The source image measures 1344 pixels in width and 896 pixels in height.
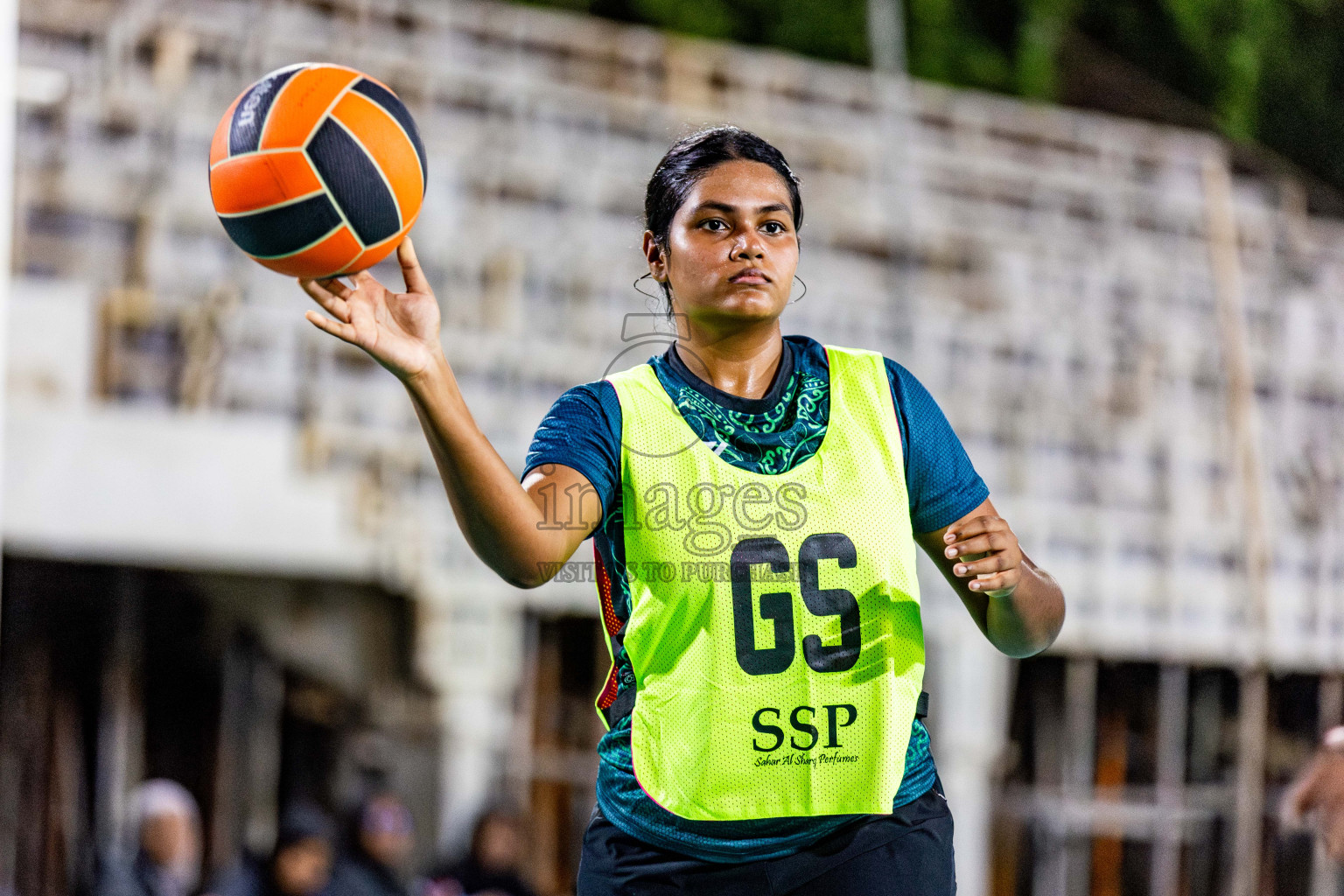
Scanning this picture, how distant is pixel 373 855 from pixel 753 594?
4113 mm

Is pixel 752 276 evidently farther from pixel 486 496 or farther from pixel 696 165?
pixel 486 496

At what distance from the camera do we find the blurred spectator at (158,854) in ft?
16.9

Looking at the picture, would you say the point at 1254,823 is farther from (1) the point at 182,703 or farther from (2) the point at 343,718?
(1) the point at 182,703

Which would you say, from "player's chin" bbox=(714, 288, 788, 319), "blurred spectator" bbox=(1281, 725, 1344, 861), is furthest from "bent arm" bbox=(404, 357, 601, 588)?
"blurred spectator" bbox=(1281, 725, 1344, 861)

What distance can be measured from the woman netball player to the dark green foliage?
7615 mm

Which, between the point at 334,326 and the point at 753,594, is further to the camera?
the point at 753,594

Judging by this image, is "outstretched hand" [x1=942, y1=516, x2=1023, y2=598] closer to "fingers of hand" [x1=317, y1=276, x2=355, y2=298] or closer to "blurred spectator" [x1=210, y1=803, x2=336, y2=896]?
"fingers of hand" [x1=317, y1=276, x2=355, y2=298]

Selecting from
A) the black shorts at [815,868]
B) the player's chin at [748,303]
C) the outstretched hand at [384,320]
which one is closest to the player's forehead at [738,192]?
the player's chin at [748,303]

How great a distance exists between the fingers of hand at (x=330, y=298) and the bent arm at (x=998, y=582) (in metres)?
0.72

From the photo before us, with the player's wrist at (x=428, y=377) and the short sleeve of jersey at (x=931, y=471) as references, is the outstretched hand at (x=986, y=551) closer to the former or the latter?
the short sleeve of jersey at (x=931, y=471)

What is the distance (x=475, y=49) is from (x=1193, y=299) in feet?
15.1

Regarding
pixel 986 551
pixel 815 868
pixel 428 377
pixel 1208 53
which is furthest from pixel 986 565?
pixel 1208 53

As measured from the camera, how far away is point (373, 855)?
5402 millimetres

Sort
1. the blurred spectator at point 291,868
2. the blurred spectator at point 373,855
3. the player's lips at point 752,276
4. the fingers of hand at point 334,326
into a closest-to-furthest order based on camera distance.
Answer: the fingers of hand at point 334,326 → the player's lips at point 752,276 → the blurred spectator at point 291,868 → the blurred spectator at point 373,855
